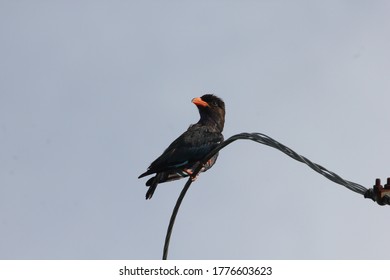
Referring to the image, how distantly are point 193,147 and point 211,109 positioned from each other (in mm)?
1245

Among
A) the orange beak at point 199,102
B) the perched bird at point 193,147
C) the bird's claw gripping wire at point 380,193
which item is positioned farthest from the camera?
the orange beak at point 199,102

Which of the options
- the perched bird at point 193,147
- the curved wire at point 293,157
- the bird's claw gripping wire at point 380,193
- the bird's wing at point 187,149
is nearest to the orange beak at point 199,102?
the perched bird at point 193,147

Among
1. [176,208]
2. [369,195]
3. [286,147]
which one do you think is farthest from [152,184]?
[369,195]

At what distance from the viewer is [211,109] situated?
10.1m

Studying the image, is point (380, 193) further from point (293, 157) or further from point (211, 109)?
point (211, 109)

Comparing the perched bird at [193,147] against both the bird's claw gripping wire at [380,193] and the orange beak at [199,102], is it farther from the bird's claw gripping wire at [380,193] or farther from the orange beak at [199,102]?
the bird's claw gripping wire at [380,193]

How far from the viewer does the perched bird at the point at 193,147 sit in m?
8.58

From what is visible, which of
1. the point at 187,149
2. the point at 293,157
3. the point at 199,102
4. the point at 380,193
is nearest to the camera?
the point at 380,193

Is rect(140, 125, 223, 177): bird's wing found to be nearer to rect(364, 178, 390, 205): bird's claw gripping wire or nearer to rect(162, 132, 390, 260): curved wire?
rect(162, 132, 390, 260): curved wire

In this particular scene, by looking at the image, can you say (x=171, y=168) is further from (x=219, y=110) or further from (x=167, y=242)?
(x=167, y=242)

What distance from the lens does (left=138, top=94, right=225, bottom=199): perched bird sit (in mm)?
8578

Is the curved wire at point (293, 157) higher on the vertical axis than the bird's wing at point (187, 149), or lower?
lower

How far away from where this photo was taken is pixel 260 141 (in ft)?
17.6

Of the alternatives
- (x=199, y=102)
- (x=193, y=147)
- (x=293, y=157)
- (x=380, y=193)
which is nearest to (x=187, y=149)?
(x=193, y=147)
